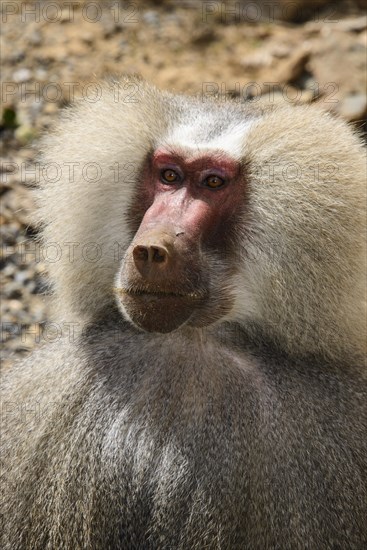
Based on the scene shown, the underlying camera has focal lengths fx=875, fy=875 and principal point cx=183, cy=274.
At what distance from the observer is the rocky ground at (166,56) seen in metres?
5.68

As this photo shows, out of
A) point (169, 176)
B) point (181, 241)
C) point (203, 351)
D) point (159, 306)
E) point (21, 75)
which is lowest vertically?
point (203, 351)

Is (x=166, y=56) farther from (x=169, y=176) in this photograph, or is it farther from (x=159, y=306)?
(x=159, y=306)

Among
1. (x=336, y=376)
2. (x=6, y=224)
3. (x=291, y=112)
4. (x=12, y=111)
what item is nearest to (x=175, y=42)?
(x=12, y=111)

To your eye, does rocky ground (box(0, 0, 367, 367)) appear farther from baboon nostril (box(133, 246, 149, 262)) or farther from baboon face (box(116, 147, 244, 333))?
baboon nostril (box(133, 246, 149, 262))

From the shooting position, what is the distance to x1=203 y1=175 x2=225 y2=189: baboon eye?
305cm

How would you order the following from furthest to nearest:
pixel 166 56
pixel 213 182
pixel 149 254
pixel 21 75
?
Result: pixel 166 56 → pixel 21 75 → pixel 213 182 → pixel 149 254

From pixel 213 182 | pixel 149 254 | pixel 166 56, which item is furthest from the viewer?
pixel 166 56

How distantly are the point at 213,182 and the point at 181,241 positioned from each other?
1.02ft

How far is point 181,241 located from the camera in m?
2.86

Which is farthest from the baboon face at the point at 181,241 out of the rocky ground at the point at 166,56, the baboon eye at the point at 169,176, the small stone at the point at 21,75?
the small stone at the point at 21,75

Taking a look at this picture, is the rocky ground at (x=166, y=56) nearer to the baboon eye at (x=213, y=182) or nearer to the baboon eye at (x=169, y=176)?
the baboon eye at (x=169, y=176)

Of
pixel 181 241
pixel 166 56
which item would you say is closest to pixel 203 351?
pixel 181 241

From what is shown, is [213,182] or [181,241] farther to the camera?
[213,182]

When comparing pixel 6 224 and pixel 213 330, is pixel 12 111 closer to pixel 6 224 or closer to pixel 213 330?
pixel 6 224
